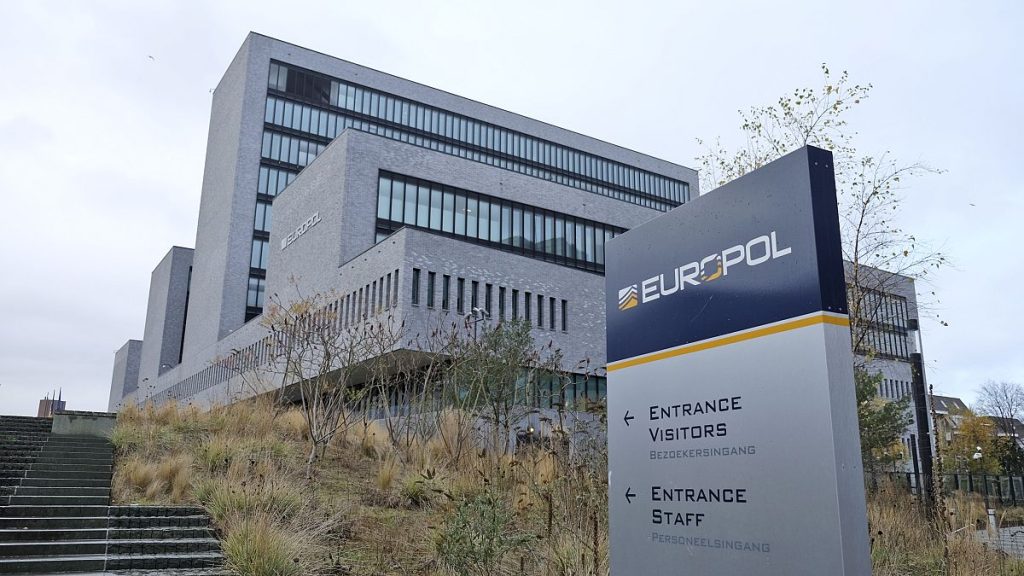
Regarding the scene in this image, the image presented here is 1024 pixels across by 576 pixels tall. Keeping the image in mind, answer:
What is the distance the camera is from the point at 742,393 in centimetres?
368

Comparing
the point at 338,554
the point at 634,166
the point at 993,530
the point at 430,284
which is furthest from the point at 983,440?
the point at 338,554

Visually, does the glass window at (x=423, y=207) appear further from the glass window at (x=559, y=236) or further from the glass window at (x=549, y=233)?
the glass window at (x=559, y=236)

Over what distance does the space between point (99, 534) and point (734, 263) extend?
9466mm

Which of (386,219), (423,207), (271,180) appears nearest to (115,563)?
(386,219)

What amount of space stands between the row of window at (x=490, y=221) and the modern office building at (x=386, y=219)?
8 centimetres

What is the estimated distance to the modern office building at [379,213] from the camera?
1195 inches

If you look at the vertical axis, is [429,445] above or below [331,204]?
below

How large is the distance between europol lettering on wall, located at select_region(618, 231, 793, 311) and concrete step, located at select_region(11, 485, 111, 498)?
1048cm

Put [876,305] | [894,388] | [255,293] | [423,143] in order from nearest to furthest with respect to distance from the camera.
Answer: [876,305] < [894,388] < [255,293] < [423,143]

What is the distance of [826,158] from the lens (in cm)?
364

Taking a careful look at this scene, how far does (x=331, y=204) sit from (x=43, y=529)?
26.4 meters

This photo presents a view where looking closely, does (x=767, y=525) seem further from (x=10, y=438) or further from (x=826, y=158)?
(x=10, y=438)

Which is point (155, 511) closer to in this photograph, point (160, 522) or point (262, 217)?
point (160, 522)

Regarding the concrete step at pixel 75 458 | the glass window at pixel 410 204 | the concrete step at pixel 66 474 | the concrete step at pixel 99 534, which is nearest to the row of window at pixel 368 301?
the glass window at pixel 410 204
